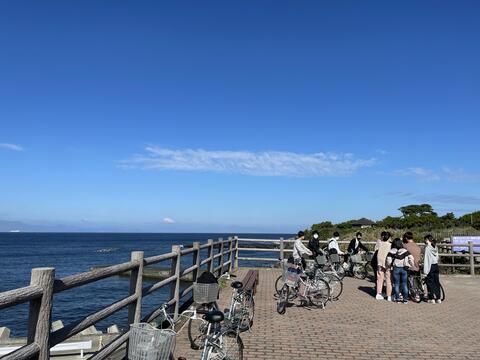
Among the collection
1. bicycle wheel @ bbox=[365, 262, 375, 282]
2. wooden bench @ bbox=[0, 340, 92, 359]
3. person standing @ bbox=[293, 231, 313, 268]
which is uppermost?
person standing @ bbox=[293, 231, 313, 268]

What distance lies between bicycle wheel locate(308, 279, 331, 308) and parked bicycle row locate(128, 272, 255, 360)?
2751mm

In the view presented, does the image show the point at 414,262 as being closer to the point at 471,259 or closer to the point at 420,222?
the point at 471,259

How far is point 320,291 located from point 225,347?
5551mm

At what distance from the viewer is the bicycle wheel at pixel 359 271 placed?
1677 cm

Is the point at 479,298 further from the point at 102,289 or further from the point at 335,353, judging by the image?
the point at 102,289

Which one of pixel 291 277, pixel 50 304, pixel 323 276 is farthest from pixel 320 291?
pixel 50 304

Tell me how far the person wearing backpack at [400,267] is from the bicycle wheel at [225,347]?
289 inches

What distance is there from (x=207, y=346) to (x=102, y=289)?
2668cm

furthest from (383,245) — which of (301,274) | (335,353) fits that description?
(335,353)

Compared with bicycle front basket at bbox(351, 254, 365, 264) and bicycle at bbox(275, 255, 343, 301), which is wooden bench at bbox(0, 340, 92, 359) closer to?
bicycle at bbox(275, 255, 343, 301)

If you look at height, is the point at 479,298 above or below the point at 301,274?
below

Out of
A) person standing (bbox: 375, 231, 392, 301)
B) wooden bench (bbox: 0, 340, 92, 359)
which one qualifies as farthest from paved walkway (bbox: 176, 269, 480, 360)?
wooden bench (bbox: 0, 340, 92, 359)

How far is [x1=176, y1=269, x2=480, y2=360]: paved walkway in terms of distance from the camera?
6.78 meters

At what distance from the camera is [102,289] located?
29828 mm
